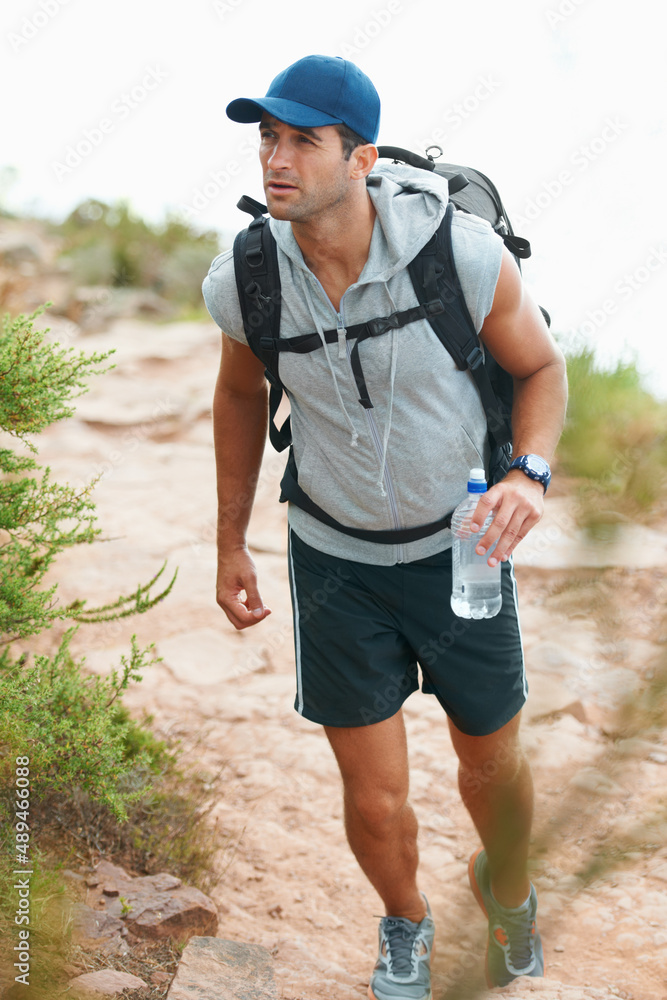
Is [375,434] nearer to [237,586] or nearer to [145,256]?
[237,586]

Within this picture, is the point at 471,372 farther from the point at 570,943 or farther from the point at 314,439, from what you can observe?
the point at 570,943

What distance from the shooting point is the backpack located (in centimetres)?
212

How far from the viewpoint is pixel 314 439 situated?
2359mm

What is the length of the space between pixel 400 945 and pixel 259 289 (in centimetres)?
195

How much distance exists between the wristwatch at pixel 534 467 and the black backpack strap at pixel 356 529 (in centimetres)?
27

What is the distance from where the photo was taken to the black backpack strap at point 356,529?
2.34m

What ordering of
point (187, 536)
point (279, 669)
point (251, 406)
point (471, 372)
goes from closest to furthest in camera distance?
point (471, 372) → point (251, 406) → point (279, 669) → point (187, 536)

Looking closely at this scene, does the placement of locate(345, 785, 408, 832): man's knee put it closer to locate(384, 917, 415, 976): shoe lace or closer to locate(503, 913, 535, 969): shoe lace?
locate(384, 917, 415, 976): shoe lace

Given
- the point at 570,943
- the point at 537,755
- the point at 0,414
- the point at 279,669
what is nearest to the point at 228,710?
the point at 279,669

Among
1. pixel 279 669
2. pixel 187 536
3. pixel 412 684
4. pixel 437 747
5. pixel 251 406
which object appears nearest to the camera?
pixel 412 684

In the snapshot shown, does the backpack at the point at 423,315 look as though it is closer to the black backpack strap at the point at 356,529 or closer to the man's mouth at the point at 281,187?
the black backpack strap at the point at 356,529

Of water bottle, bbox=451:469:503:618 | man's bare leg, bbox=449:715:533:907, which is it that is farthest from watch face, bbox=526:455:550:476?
man's bare leg, bbox=449:715:533:907

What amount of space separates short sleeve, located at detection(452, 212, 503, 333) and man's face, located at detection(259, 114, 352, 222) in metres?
0.32

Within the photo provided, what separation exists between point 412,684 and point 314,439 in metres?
0.76
